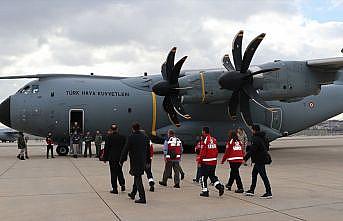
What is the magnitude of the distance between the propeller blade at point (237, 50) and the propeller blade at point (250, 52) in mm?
323

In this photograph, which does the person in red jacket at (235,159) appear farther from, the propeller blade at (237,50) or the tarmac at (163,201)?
the propeller blade at (237,50)

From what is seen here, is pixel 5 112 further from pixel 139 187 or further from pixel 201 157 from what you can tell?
pixel 139 187

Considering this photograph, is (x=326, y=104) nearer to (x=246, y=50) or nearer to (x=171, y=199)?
(x=246, y=50)

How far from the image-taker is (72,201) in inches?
299

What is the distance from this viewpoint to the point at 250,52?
16.3m

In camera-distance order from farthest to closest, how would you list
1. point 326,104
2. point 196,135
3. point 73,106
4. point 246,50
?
point 326,104
point 196,135
point 73,106
point 246,50

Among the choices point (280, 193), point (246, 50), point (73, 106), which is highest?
point (246, 50)

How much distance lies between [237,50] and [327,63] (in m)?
4.00

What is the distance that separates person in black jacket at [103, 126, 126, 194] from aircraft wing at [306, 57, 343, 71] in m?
11.7

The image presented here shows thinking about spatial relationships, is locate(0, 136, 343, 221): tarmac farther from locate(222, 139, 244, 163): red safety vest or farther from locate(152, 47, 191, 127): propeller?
locate(152, 47, 191, 127): propeller

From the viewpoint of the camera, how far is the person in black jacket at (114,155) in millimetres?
8539

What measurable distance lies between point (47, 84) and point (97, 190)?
11.5 meters

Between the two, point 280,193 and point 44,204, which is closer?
point 44,204

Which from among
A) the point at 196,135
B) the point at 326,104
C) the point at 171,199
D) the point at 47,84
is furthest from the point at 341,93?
the point at 171,199
